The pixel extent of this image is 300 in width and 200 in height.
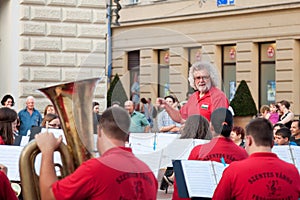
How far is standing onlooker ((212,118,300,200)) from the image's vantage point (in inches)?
232

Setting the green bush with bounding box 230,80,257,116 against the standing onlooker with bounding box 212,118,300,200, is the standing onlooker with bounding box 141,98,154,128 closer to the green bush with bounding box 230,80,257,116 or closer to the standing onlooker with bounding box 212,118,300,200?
the standing onlooker with bounding box 212,118,300,200

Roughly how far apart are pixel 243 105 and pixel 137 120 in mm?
18972

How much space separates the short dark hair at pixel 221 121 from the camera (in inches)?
275

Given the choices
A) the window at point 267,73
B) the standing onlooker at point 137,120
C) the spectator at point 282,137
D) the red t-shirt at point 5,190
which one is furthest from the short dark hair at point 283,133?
the window at point 267,73

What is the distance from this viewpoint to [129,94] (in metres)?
5.89

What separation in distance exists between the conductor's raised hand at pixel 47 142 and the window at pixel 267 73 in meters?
21.0

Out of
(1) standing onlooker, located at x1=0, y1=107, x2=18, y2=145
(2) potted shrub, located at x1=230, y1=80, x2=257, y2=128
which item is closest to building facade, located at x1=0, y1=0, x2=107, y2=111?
(1) standing onlooker, located at x1=0, y1=107, x2=18, y2=145

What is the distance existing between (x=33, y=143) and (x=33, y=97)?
35.3 ft

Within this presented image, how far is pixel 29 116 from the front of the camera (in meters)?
14.5

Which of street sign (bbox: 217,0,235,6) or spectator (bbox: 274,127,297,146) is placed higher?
street sign (bbox: 217,0,235,6)

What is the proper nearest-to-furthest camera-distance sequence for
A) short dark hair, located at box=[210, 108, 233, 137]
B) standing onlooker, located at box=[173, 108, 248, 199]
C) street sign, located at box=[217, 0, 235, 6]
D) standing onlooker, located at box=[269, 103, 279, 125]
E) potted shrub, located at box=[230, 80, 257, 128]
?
1. short dark hair, located at box=[210, 108, 233, 137]
2. standing onlooker, located at box=[173, 108, 248, 199]
3. standing onlooker, located at box=[269, 103, 279, 125]
4. potted shrub, located at box=[230, 80, 257, 128]
5. street sign, located at box=[217, 0, 235, 6]

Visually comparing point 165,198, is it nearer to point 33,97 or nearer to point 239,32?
point 33,97

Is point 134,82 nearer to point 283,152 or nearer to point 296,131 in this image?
point 283,152

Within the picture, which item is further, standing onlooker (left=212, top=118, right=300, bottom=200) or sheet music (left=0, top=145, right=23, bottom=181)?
sheet music (left=0, top=145, right=23, bottom=181)
